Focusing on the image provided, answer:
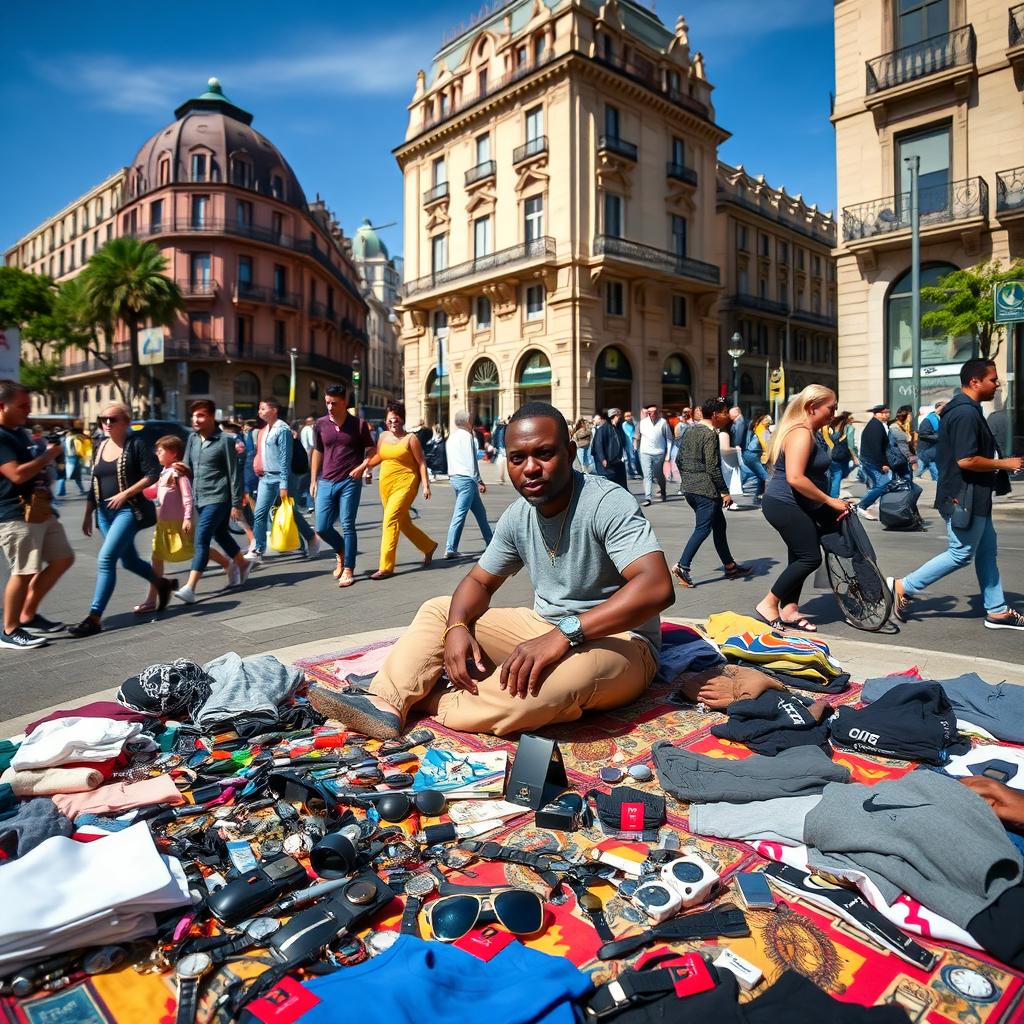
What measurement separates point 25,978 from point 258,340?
52787 mm

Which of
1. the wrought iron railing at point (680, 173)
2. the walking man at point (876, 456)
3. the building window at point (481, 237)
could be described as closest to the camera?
the walking man at point (876, 456)

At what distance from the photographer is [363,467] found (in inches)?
310

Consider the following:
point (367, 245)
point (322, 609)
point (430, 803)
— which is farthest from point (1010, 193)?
point (367, 245)

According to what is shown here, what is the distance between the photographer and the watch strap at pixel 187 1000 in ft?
5.73

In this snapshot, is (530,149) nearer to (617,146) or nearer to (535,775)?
(617,146)

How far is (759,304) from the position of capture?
1865 inches

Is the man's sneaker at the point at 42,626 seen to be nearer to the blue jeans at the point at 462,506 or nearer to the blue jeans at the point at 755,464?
the blue jeans at the point at 462,506

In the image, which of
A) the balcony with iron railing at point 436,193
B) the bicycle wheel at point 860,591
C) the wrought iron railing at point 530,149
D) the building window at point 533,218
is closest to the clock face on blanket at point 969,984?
the bicycle wheel at point 860,591

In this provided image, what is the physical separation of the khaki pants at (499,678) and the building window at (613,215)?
1299 inches

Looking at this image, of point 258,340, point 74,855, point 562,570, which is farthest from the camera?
point 258,340

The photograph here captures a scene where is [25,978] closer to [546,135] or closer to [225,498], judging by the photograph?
[225,498]

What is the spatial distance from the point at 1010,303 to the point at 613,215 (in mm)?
25655

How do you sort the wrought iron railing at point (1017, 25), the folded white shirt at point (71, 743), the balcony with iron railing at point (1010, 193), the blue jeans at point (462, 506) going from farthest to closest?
the balcony with iron railing at point (1010, 193), the wrought iron railing at point (1017, 25), the blue jeans at point (462, 506), the folded white shirt at point (71, 743)

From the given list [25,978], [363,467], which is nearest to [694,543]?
[363,467]
